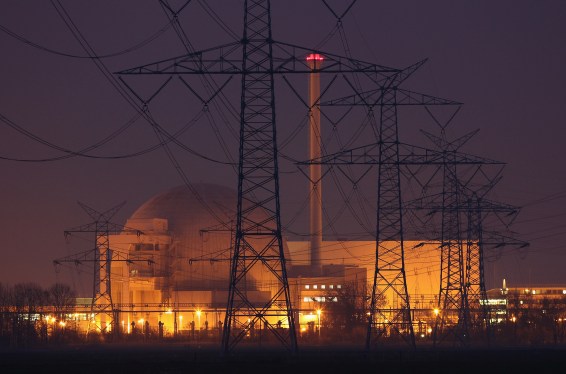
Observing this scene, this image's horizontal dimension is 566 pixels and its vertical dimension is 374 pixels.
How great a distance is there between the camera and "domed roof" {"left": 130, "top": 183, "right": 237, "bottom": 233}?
135875 millimetres

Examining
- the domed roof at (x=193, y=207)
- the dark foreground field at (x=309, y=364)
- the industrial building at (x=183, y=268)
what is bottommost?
the dark foreground field at (x=309, y=364)

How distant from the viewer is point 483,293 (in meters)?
90.1

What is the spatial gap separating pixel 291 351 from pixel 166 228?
73.2 m

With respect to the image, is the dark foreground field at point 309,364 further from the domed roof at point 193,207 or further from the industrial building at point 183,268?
the domed roof at point 193,207

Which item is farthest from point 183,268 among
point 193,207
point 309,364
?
point 309,364

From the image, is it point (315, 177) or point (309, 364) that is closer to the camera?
point (309, 364)

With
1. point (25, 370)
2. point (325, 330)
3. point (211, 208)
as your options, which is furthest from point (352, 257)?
point (25, 370)

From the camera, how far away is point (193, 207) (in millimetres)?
138000

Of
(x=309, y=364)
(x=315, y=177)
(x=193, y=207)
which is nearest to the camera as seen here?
(x=309, y=364)

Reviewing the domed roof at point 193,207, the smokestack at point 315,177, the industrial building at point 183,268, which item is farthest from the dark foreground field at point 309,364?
the smokestack at point 315,177

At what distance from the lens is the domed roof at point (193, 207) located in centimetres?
13588

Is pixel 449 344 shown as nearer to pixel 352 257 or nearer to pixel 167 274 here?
pixel 167 274

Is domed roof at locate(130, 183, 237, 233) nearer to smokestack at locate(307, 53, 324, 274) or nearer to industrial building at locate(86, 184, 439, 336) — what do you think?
industrial building at locate(86, 184, 439, 336)

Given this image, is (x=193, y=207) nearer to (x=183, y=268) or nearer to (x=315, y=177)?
(x=183, y=268)
